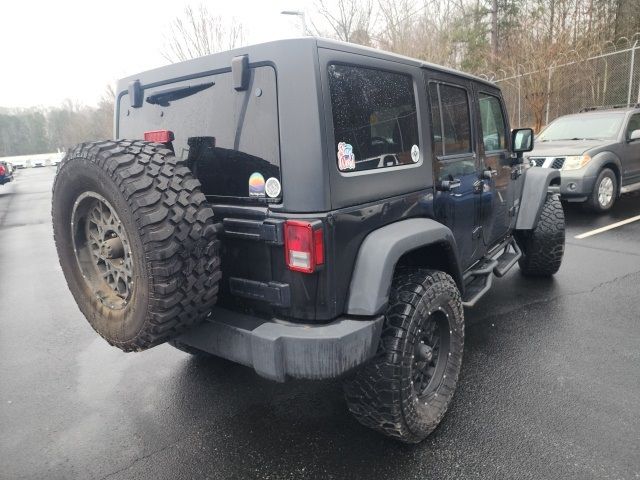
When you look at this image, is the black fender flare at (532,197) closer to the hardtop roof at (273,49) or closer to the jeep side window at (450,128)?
the jeep side window at (450,128)

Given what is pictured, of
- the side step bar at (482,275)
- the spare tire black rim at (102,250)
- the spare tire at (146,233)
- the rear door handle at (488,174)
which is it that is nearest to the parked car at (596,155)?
the side step bar at (482,275)

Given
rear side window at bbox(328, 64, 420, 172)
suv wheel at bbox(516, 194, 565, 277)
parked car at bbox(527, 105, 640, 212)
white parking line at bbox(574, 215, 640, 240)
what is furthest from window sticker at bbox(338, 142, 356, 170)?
parked car at bbox(527, 105, 640, 212)

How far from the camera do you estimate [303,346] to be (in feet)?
6.30

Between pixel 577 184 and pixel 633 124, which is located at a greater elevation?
pixel 633 124

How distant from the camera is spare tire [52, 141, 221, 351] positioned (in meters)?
1.87

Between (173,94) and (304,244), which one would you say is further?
(173,94)

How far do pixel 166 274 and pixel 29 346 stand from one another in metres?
2.95

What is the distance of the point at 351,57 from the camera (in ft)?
6.89

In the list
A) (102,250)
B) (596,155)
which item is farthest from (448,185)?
(596,155)

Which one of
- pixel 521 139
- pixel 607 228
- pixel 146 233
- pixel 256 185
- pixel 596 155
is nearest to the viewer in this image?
pixel 146 233

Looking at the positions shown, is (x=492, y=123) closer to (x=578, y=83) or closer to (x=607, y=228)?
(x=607, y=228)

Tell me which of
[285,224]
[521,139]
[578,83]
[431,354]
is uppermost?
[578,83]

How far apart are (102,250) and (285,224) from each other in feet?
3.12

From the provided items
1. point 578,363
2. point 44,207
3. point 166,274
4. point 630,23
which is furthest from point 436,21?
point 166,274
